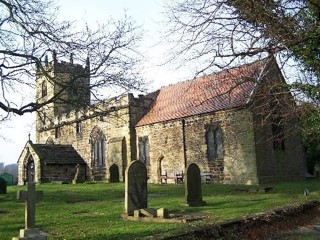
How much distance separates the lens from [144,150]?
2966cm

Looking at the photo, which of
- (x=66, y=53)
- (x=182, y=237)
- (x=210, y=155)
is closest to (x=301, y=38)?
(x=182, y=237)

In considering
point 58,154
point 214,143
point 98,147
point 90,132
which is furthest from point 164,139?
point 58,154

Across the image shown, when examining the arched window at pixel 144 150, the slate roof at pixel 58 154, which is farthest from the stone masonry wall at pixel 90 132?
the arched window at pixel 144 150

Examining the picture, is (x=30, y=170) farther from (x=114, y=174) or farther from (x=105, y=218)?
(x=105, y=218)

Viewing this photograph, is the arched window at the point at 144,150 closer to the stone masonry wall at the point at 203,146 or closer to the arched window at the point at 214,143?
the stone masonry wall at the point at 203,146

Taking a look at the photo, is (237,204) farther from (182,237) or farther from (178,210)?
(182,237)

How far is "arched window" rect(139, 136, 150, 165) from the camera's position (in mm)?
29394

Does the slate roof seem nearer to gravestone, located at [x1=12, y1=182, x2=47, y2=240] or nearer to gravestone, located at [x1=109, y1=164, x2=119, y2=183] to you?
gravestone, located at [x1=109, y1=164, x2=119, y2=183]

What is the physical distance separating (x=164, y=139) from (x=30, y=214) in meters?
21.2

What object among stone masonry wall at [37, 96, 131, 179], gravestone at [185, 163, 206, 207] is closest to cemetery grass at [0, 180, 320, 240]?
gravestone at [185, 163, 206, 207]

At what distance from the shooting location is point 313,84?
10.8 metres

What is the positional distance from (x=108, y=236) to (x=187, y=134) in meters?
18.8

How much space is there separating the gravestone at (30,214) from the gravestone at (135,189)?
393cm

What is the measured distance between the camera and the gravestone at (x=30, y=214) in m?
6.28
